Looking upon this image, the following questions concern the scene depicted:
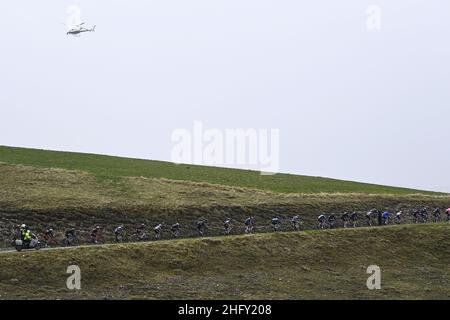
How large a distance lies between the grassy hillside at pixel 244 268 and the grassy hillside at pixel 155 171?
1046 inches

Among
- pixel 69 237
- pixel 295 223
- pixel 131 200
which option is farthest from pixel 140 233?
pixel 295 223

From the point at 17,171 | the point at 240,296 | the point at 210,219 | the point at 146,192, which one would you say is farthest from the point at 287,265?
the point at 17,171

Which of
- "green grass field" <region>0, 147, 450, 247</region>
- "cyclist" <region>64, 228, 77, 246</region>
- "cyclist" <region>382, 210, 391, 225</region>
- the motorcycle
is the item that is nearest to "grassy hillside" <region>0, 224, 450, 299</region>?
the motorcycle

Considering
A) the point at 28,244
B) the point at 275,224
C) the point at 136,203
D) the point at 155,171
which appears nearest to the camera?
the point at 28,244

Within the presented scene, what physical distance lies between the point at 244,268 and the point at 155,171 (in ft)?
133

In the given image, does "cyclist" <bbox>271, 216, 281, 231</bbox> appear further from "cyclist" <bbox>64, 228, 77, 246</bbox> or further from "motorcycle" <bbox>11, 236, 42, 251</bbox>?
"motorcycle" <bbox>11, 236, 42, 251</bbox>

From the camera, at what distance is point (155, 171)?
78250 millimetres

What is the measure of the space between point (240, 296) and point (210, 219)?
69.4 ft

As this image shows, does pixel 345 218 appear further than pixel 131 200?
No

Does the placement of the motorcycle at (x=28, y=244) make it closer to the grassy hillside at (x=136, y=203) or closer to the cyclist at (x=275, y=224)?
the grassy hillside at (x=136, y=203)

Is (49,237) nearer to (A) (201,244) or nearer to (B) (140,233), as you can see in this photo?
(B) (140,233)

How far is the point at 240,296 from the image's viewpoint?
34188 millimetres

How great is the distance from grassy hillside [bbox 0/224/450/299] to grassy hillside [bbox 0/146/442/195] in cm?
2657

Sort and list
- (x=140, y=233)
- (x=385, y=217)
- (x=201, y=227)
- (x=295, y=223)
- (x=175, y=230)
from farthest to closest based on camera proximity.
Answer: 1. (x=385, y=217)
2. (x=295, y=223)
3. (x=201, y=227)
4. (x=175, y=230)
5. (x=140, y=233)
